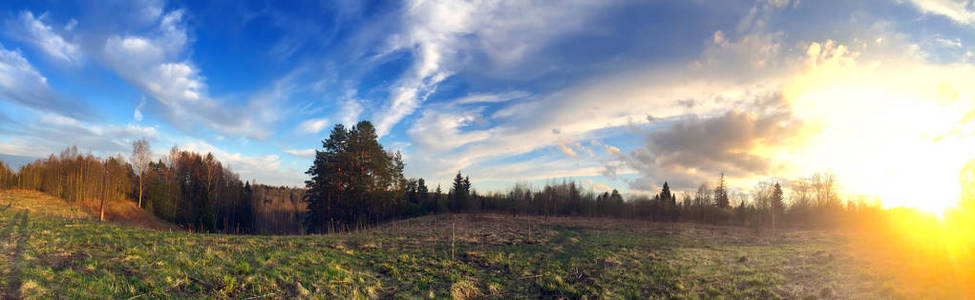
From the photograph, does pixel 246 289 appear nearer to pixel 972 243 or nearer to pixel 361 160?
pixel 972 243

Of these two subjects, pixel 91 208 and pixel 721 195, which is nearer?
pixel 91 208

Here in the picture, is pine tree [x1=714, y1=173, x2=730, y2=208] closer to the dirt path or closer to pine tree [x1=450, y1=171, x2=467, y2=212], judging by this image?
pine tree [x1=450, y1=171, x2=467, y2=212]

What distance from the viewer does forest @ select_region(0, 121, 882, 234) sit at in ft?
123

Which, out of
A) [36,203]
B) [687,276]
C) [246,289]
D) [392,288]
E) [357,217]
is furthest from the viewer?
[357,217]

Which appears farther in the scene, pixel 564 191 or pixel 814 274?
pixel 564 191

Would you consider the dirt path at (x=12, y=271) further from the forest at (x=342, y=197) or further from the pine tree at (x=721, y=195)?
the pine tree at (x=721, y=195)

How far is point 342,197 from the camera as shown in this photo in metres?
36.5

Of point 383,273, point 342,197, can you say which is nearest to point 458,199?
point 342,197

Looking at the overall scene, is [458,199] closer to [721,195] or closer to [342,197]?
[342,197]

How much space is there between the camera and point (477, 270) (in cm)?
1273

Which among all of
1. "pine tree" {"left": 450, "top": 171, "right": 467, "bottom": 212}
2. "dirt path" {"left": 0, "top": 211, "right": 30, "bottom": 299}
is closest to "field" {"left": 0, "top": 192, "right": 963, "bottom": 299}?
"dirt path" {"left": 0, "top": 211, "right": 30, "bottom": 299}

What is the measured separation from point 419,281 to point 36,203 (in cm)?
4594

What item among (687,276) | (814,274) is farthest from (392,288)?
(814,274)

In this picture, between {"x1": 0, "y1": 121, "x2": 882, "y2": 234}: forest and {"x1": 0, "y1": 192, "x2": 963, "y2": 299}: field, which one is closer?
{"x1": 0, "y1": 192, "x2": 963, "y2": 299}: field
